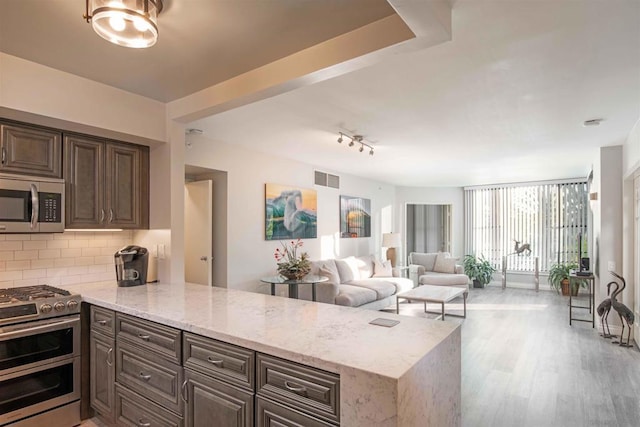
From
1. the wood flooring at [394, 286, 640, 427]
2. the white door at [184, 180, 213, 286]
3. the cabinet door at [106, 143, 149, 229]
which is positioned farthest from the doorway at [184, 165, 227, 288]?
the wood flooring at [394, 286, 640, 427]

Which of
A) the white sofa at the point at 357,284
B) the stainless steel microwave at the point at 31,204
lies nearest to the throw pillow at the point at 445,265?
the white sofa at the point at 357,284

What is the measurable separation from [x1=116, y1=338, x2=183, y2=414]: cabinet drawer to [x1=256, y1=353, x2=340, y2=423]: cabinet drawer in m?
0.64

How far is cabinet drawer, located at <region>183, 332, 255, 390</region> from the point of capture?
1.65 meters

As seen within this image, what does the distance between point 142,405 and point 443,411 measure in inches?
67.4

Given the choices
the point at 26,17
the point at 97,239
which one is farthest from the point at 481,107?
the point at 97,239

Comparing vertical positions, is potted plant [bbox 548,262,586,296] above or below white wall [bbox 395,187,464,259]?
below

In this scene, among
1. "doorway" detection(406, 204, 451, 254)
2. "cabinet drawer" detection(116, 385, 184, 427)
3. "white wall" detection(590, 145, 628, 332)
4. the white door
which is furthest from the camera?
"doorway" detection(406, 204, 451, 254)

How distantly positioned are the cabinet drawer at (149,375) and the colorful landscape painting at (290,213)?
10.2 feet

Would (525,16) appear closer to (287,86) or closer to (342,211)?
(287,86)

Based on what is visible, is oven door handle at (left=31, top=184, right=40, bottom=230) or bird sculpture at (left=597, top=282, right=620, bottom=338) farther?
bird sculpture at (left=597, top=282, right=620, bottom=338)

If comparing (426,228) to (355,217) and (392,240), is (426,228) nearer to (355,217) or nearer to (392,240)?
(392,240)

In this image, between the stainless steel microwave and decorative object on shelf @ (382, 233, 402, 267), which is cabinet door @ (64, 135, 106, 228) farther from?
decorative object on shelf @ (382, 233, 402, 267)

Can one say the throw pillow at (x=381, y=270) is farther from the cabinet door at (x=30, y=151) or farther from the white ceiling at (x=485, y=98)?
the cabinet door at (x=30, y=151)

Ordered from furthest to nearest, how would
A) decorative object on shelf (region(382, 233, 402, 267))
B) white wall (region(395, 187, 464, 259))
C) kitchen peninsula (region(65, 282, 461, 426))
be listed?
white wall (region(395, 187, 464, 259)) < decorative object on shelf (region(382, 233, 402, 267)) < kitchen peninsula (region(65, 282, 461, 426))
